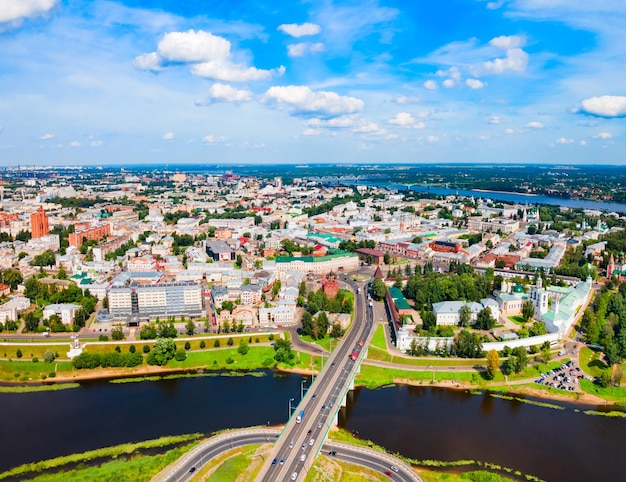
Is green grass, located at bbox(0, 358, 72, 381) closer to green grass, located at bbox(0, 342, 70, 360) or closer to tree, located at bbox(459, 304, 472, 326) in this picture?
green grass, located at bbox(0, 342, 70, 360)

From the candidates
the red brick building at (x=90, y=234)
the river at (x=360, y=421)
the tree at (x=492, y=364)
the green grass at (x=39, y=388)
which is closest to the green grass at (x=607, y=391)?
the river at (x=360, y=421)

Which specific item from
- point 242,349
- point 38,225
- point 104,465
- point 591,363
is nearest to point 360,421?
point 242,349

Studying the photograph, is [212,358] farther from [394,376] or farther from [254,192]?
[254,192]

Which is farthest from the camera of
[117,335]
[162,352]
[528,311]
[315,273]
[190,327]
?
[315,273]

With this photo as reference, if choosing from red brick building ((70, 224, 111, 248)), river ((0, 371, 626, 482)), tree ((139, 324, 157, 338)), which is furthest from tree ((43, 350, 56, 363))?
red brick building ((70, 224, 111, 248))

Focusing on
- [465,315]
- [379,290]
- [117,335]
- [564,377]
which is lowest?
[564,377]

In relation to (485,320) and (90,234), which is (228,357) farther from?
(90,234)
